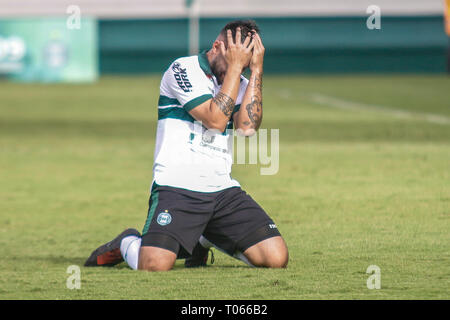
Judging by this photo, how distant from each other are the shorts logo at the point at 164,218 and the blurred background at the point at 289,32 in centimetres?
5270

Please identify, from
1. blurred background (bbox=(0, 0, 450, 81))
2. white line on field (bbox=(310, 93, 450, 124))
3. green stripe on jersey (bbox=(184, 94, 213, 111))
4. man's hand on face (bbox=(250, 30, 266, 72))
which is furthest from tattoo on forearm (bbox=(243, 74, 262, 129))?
blurred background (bbox=(0, 0, 450, 81))

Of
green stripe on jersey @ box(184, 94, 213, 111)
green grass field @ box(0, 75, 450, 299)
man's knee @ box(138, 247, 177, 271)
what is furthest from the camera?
green stripe on jersey @ box(184, 94, 213, 111)

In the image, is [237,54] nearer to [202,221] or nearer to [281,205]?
[202,221]

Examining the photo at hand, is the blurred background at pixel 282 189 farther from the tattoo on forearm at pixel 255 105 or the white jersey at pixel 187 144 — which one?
the tattoo on forearm at pixel 255 105

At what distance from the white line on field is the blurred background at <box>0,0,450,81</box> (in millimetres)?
25946

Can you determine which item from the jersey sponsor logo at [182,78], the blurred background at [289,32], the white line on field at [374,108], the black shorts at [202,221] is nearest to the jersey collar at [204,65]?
the jersey sponsor logo at [182,78]

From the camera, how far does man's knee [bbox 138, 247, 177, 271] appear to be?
6469 mm

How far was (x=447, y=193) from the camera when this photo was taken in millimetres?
10266

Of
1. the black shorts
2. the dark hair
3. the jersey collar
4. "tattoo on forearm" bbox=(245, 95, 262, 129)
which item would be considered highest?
the dark hair

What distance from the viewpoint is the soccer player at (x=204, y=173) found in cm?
656

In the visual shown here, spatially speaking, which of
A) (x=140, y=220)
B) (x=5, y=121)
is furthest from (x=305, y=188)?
(x=5, y=121)

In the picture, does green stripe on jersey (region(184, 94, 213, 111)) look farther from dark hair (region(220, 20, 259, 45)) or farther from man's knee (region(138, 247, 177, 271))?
A: man's knee (region(138, 247, 177, 271))

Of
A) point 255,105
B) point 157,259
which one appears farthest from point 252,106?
point 157,259

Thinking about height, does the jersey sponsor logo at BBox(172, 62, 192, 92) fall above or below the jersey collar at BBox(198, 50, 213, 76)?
below
